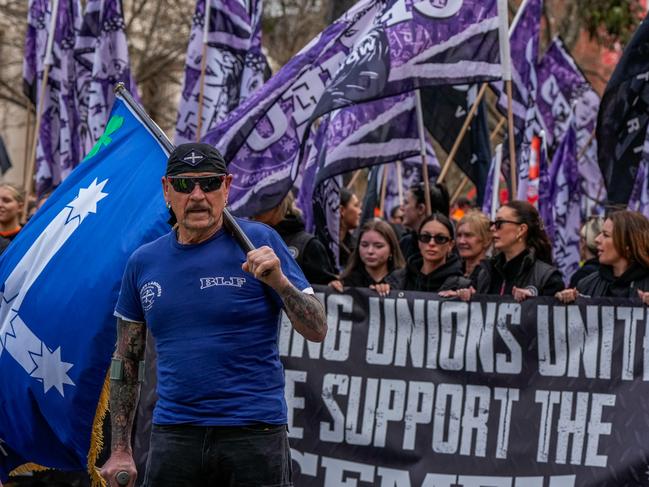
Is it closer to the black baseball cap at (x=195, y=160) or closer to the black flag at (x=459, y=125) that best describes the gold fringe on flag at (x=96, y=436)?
the black baseball cap at (x=195, y=160)

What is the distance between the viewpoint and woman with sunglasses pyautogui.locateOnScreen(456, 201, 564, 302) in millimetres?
6941

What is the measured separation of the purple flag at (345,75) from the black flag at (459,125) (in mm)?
2812

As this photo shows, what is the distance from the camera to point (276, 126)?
26.8 feet

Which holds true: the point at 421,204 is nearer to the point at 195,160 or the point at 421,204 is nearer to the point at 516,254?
the point at 516,254

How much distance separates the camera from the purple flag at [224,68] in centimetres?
1052

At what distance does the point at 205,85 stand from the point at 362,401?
14.7ft

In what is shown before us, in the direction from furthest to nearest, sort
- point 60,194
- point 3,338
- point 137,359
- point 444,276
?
point 444,276 → point 60,194 → point 3,338 → point 137,359

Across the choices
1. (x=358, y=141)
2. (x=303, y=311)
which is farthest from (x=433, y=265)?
(x=303, y=311)

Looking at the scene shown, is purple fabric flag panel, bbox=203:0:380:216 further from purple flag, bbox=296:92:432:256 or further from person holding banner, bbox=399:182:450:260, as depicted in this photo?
person holding banner, bbox=399:182:450:260

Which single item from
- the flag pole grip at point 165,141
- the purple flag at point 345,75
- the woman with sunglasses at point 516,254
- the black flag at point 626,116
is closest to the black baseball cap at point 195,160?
the flag pole grip at point 165,141

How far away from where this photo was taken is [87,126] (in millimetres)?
11508

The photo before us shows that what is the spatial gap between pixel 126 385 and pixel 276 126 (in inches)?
156

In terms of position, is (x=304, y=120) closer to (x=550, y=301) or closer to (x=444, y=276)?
(x=444, y=276)

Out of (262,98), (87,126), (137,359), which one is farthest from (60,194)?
(87,126)
